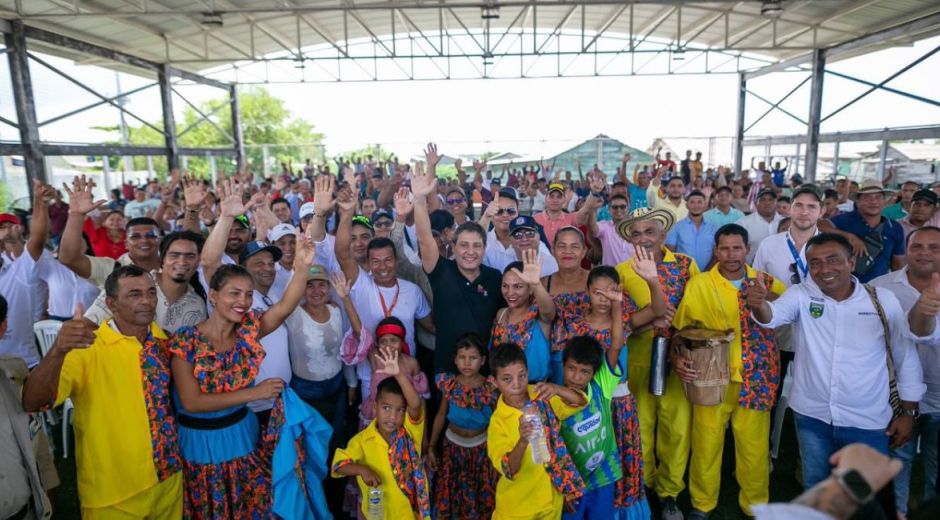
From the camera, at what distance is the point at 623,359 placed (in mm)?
2840

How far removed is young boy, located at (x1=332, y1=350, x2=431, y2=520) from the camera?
2625 mm

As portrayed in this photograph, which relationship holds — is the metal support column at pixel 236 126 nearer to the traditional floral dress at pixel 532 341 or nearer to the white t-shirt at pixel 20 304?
the white t-shirt at pixel 20 304

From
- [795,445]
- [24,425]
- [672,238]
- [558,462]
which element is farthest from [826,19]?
[24,425]

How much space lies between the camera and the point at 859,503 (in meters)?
1.08

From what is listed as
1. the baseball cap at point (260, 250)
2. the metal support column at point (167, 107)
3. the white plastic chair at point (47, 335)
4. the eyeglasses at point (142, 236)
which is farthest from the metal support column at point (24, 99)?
the eyeglasses at point (142, 236)

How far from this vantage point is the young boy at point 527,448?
2.43 meters

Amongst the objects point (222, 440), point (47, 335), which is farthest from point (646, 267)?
point (47, 335)

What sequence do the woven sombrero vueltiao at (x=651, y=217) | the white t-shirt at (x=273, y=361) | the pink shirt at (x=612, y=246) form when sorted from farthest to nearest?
the pink shirt at (x=612, y=246) → the woven sombrero vueltiao at (x=651, y=217) → the white t-shirt at (x=273, y=361)

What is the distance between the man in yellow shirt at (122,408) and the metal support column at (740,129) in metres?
16.9

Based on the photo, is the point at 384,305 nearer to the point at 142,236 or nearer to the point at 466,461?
the point at 466,461

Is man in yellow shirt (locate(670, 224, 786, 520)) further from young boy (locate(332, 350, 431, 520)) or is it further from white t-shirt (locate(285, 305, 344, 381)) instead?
white t-shirt (locate(285, 305, 344, 381))

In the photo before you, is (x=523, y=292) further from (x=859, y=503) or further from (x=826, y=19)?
(x=826, y=19)

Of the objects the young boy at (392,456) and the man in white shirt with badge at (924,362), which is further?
the man in white shirt with badge at (924,362)

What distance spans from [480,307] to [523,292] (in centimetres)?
35
